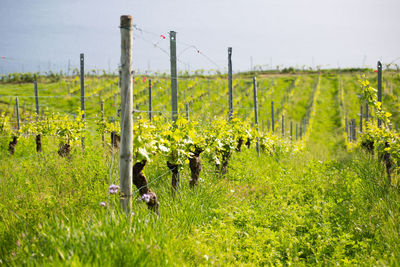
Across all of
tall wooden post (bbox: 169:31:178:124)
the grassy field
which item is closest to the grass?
the grassy field

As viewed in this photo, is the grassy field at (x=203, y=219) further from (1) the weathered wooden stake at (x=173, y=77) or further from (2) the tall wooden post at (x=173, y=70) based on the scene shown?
(2) the tall wooden post at (x=173, y=70)

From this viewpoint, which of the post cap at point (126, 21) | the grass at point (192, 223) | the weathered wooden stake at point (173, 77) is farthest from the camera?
the weathered wooden stake at point (173, 77)

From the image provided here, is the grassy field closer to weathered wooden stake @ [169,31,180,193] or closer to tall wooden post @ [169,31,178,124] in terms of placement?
weathered wooden stake @ [169,31,180,193]

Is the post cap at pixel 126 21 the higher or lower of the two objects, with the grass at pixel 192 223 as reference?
higher

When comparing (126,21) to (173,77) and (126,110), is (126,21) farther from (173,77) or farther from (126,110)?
(173,77)

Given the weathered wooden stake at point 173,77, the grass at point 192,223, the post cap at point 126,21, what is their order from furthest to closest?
the weathered wooden stake at point 173,77, the post cap at point 126,21, the grass at point 192,223

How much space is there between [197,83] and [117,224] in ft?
115

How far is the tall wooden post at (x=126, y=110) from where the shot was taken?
318 cm

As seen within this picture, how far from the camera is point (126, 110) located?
3.21m

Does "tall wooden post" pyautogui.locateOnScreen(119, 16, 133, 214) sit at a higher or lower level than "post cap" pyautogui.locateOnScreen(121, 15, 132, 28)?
lower

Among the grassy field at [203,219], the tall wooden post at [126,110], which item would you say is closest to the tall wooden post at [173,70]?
the grassy field at [203,219]

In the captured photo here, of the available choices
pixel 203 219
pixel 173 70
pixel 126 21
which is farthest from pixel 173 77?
pixel 203 219

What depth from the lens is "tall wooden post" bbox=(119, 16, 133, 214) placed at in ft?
10.4

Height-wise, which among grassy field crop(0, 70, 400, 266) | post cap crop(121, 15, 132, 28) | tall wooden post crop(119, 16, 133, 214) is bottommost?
grassy field crop(0, 70, 400, 266)
